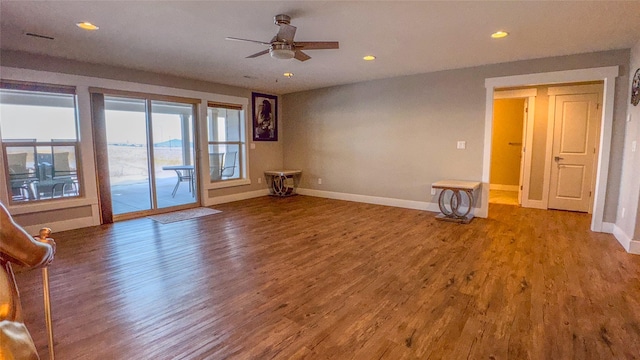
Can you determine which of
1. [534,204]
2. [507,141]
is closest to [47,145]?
[534,204]

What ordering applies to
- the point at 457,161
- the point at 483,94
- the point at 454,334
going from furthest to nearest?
the point at 457,161, the point at 483,94, the point at 454,334

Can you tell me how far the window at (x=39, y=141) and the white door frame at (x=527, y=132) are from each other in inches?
272

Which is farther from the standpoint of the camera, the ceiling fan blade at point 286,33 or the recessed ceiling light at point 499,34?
the recessed ceiling light at point 499,34

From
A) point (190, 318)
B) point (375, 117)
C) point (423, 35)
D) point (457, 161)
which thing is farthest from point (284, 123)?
point (190, 318)

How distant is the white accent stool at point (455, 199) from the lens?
4629 mm

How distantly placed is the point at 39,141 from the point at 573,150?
8231 millimetres

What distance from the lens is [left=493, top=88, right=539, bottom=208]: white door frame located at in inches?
223

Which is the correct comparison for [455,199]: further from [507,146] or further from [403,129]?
[507,146]

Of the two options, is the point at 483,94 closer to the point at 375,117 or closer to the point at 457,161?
the point at 457,161

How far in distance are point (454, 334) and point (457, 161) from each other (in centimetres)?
373

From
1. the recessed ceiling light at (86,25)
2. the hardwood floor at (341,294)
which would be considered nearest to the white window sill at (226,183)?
the hardwood floor at (341,294)

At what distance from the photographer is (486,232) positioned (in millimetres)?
4219

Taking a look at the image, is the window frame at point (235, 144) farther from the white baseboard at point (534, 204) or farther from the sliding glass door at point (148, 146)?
the white baseboard at point (534, 204)

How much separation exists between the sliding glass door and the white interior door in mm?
6568
